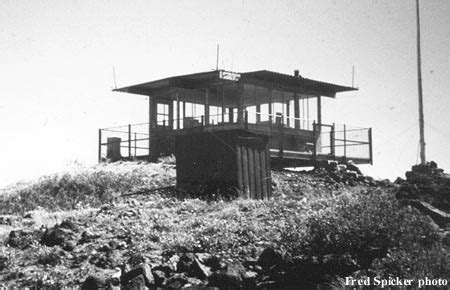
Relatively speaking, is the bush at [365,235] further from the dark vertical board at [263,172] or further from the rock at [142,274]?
the dark vertical board at [263,172]

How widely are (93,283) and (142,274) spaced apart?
77 cm

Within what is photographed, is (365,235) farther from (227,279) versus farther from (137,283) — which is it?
(137,283)

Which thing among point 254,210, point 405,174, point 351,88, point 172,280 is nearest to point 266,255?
point 172,280

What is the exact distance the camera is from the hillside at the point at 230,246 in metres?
9.62

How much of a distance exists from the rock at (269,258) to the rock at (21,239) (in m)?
4.68

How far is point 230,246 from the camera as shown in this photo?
11461 mm

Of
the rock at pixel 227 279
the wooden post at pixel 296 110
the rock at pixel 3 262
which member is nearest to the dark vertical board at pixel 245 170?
the rock at pixel 3 262

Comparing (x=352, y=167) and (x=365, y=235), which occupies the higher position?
(x=352, y=167)

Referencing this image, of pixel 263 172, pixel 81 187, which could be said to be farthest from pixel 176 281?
pixel 81 187

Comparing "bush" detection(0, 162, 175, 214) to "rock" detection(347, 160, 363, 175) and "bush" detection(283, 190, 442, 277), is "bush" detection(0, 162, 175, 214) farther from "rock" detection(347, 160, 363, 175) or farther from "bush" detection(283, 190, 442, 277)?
"bush" detection(283, 190, 442, 277)

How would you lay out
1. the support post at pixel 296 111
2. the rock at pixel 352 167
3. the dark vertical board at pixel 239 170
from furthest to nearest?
the support post at pixel 296 111, the rock at pixel 352 167, the dark vertical board at pixel 239 170

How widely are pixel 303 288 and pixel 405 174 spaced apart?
1517 centimetres

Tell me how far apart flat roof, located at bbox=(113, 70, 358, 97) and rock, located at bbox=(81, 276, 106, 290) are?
18978mm

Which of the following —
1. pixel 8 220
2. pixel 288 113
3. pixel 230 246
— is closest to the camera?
pixel 230 246
